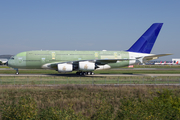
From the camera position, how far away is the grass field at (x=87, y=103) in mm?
11734

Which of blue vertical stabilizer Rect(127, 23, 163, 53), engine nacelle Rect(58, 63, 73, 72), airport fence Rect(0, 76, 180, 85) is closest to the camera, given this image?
airport fence Rect(0, 76, 180, 85)

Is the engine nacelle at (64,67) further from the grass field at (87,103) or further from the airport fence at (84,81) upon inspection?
the grass field at (87,103)

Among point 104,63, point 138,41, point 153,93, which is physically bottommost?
point 153,93

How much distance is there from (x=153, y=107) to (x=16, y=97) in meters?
14.4

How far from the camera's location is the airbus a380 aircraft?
3906 cm

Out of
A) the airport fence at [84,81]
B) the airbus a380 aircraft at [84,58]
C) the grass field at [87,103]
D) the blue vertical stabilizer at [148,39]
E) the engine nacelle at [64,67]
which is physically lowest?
the grass field at [87,103]

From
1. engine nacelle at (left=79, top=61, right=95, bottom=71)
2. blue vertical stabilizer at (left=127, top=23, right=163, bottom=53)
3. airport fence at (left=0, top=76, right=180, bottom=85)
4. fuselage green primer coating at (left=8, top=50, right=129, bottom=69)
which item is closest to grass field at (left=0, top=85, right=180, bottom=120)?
airport fence at (left=0, top=76, right=180, bottom=85)

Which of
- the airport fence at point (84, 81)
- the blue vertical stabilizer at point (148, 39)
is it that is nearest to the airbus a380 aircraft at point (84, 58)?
the blue vertical stabilizer at point (148, 39)

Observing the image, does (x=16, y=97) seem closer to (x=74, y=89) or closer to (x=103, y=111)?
(x=74, y=89)

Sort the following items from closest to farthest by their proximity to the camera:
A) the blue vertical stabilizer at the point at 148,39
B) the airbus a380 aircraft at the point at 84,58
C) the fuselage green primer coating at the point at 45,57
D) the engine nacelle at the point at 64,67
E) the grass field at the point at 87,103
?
the grass field at the point at 87,103
the engine nacelle at the point at 64,67
the airbus a380 aircraft at the point at 84,58
the fuselage green primer coating at the point at 45,57
the blue vertical stabilizer at the point at 148,39

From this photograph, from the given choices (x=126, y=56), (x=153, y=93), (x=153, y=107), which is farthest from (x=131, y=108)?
(x=126, y=56)

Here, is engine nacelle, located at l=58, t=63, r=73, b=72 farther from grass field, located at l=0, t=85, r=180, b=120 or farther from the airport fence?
grass field, located at l=0, t=85, r=180, b=120

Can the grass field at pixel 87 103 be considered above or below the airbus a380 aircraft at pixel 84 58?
below

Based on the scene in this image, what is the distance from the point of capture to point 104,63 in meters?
40.6
